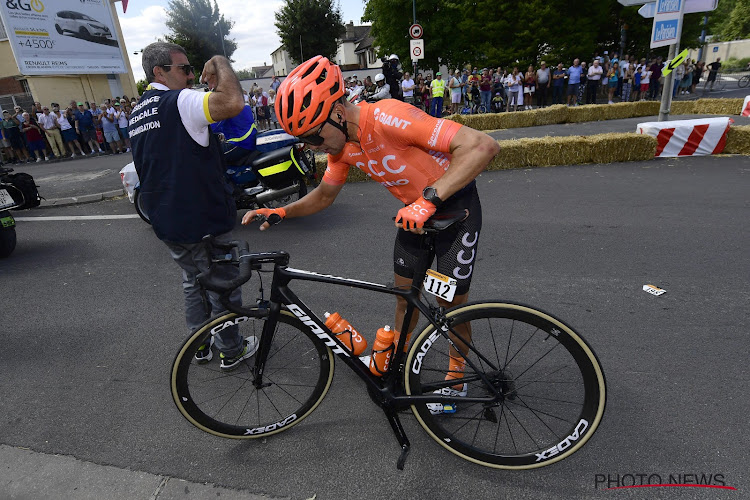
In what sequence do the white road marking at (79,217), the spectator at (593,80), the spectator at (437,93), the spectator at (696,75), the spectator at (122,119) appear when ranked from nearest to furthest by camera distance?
the white road marking at (79,217) → the spectator at (122,119) → the spectator at (437,93) → the spectator at (593,80) → the spectator at (696,75)

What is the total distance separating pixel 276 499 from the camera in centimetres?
217

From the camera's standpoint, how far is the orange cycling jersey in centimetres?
204

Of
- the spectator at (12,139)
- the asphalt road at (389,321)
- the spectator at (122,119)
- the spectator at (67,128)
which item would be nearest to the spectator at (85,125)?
the spectator at (67,128)

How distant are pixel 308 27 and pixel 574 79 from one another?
46.7 meters

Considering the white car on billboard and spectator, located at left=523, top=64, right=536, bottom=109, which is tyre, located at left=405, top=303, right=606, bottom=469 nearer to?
spectator, located at left=523, top=64, right=536, bottom=109

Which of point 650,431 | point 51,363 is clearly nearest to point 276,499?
point 650,431

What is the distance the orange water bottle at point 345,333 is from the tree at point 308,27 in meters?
59.1

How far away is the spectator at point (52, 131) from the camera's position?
15766 millimetres

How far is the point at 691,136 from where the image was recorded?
29.9 ft

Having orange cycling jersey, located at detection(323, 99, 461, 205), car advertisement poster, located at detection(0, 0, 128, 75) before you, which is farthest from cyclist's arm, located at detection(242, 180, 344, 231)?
car advertisement poster, located at detection(0, 0, 128, 75)

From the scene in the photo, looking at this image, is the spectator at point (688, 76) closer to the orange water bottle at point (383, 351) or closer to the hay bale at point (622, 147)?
the hay bale at point (622, 147)

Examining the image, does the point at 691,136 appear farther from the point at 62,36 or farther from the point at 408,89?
→ the point at 62,36

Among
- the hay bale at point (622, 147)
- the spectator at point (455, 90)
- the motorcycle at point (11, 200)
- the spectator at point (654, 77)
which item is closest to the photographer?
the motorcycle at point (11, 200)
